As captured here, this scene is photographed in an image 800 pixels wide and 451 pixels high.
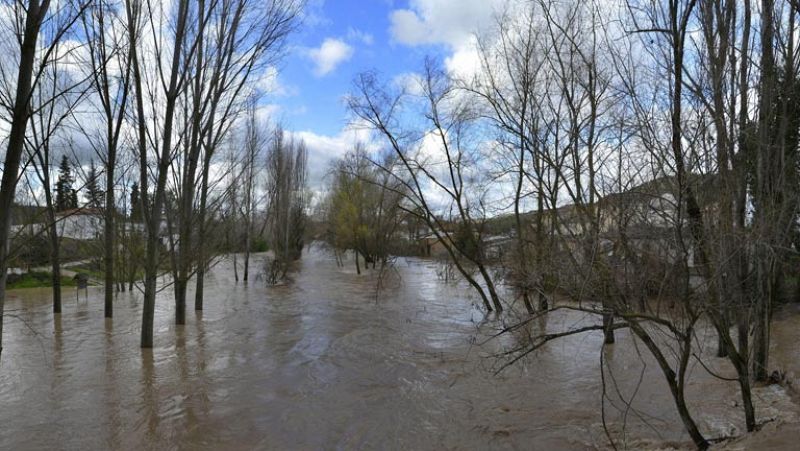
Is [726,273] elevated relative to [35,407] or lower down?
elevated

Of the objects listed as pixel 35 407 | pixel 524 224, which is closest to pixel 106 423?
pixel 35 407

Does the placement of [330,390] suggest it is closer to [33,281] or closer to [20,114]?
[20,114]

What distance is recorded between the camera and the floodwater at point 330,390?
5.73 meters

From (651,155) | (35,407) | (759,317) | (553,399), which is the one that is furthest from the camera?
(553,399)

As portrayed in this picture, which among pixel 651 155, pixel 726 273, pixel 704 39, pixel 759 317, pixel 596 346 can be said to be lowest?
pixel 596 346

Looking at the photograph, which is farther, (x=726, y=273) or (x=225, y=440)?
(x=225, y=440)

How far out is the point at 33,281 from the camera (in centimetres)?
2580

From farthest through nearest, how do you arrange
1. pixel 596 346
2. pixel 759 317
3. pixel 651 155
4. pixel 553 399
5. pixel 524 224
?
pixel 524 224, pixel 596 346, pixel 553 399, pixel 759 317, pixel 651 155

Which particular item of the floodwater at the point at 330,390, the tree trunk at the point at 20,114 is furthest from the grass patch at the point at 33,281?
the tree trunk at the point at 20,114

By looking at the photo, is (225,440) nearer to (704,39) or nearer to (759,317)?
(759,317)

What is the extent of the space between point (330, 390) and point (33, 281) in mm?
25202

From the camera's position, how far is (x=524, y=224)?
15.0 m

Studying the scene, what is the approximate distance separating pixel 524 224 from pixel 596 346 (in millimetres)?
5006

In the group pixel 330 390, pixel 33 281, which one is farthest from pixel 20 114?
pixel 33 281
